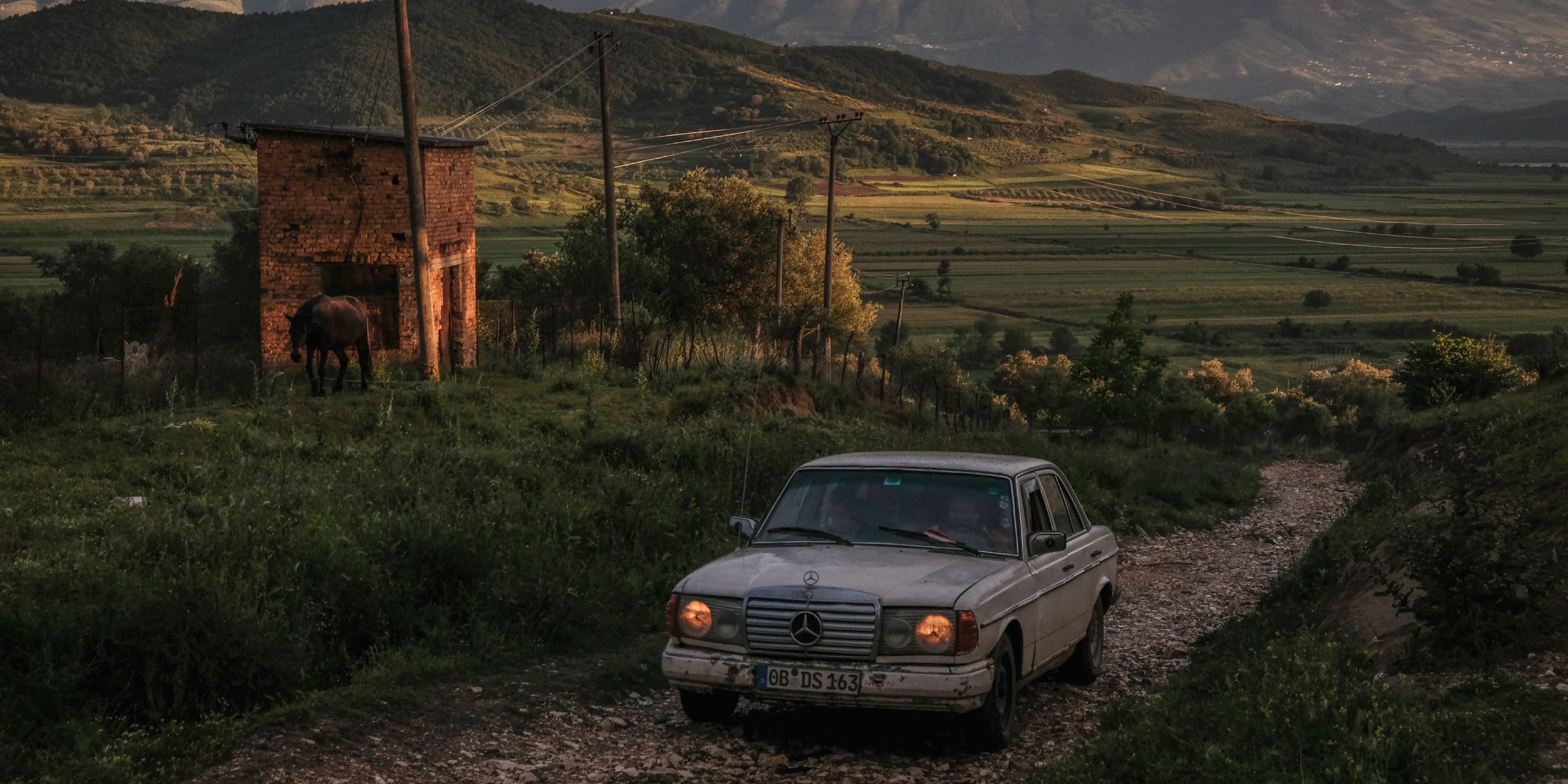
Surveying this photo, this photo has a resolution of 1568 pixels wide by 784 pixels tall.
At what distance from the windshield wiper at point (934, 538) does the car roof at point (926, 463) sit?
0.51 meters

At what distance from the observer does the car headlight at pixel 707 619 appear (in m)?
7.65

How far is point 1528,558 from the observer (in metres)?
8.22

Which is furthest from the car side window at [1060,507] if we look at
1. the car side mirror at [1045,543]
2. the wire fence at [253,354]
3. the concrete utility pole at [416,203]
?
the concrete utility pole at [416,203]

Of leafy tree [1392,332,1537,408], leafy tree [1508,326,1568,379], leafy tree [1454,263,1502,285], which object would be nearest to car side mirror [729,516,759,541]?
leafy tree [1508,326,1568,379]

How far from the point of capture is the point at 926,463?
8.96 m

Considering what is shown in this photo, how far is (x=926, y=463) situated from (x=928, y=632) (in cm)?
182

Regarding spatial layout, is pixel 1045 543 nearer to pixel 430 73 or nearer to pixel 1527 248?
pixel 430 73

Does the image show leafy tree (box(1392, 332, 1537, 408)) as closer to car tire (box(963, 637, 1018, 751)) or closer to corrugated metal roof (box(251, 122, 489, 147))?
corrugated metal roof (box(251, 122, 489, 147))

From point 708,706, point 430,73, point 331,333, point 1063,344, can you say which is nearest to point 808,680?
point 708,706

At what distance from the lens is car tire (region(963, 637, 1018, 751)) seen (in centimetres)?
758

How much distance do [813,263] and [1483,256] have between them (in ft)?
349

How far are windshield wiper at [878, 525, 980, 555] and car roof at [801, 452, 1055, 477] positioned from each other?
509 millimetres

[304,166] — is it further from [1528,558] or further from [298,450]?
[1528,558]

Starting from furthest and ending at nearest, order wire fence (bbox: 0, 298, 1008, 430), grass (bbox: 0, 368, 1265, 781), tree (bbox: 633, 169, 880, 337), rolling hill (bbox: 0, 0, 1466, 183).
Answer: rolling hill (bbox: 0, 0, 1466, 183) < tree (bbox: 633, 169, 880, 337) < wire fence (bbox: 0, 298, 1008, 430) < grass (bbox: 0, 368, 1265, 781)
